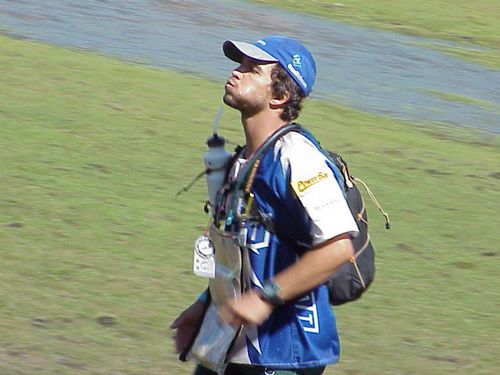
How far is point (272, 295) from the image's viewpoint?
11.6 ft

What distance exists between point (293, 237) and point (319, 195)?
173mm

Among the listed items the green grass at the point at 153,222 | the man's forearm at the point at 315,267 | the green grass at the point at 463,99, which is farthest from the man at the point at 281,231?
the green grass at the point at 463,99

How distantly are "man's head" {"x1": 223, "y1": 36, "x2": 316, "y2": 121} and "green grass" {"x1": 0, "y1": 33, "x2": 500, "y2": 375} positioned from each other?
7.35 ft

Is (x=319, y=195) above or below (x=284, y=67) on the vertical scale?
below

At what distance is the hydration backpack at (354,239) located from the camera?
3.67 meters

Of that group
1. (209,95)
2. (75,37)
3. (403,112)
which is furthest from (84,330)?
(75,37)

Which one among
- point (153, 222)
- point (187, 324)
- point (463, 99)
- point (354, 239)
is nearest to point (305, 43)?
point (463, 99)

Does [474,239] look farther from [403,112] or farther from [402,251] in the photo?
[403,112]

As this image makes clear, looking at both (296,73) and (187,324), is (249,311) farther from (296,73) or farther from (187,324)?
(296,73)

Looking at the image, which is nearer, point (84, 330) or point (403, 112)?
point (84, 330)

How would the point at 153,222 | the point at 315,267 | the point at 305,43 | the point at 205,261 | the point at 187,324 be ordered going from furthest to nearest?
the point at 305,43
the point at 153,222
the point at 187,324
the point at 205,261
the point at 315,267

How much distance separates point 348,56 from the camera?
14.5 metres

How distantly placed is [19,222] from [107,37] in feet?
21.4

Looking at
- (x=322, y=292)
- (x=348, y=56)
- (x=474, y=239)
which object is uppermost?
(x=322, y=292)
